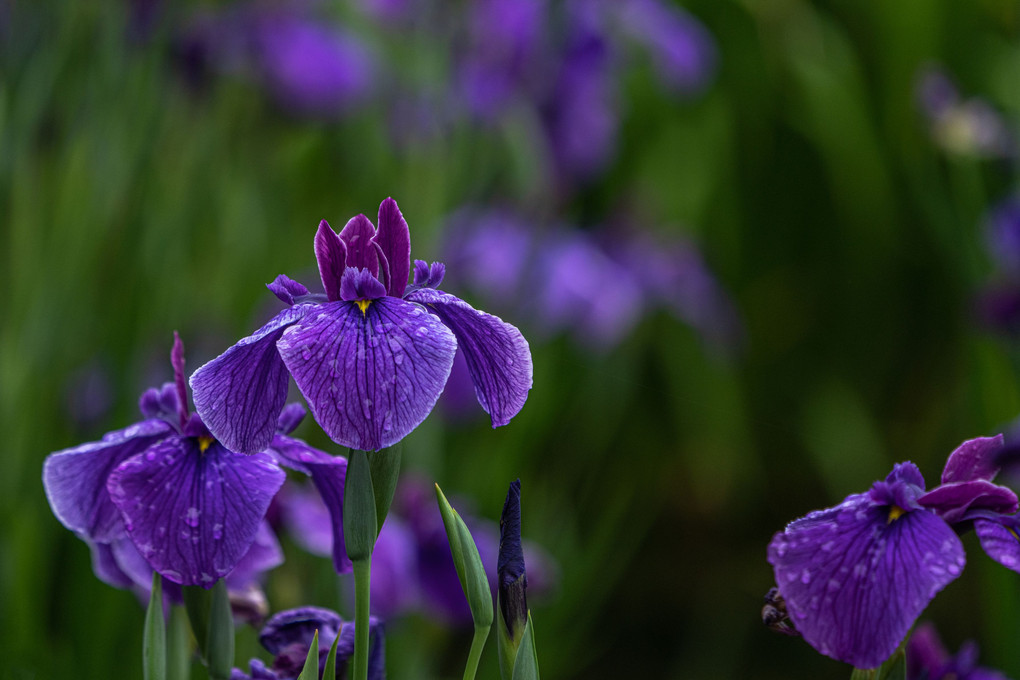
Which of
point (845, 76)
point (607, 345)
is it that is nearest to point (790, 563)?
point (607, 345)

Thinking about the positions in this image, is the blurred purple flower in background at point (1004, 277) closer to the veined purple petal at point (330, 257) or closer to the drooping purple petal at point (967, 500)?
the drooping purple petal at point (967, 500)

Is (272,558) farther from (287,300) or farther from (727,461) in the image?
(727,461)

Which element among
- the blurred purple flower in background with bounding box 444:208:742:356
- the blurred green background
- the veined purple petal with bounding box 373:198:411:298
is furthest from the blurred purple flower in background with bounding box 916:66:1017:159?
the veined purple petal with bounding box 373:198:411:298

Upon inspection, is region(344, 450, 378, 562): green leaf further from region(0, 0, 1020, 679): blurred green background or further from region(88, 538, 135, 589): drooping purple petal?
region(0, 0, 1020, 679): blurred green background

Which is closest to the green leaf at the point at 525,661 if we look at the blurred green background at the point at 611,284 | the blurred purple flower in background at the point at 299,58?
the blurred green background at the point at 611,284

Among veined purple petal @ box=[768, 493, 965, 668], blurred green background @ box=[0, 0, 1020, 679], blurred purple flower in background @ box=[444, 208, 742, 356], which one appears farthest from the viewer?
blurred purple flower in background @ box=[444, 208, 742, 356]

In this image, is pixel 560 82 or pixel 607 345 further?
pixel 607 345

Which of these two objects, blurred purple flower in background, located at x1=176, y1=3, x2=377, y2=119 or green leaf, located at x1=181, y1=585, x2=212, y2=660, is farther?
blurred purple flower in background, located at x1=176, y1=3, x2=377, y2=119
